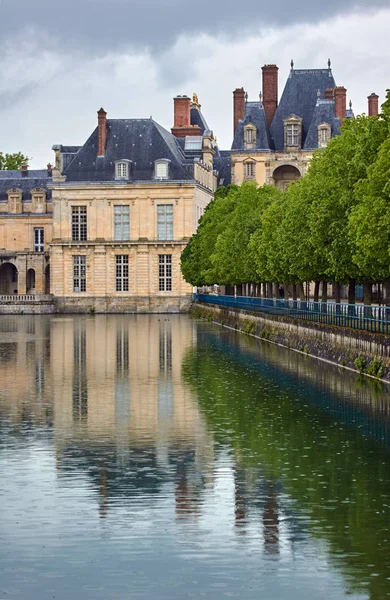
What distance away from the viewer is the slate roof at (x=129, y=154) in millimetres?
100062

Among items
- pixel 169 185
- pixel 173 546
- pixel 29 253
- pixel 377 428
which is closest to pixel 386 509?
pixel 173 546

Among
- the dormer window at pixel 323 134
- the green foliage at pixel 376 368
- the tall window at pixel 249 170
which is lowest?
the green foliage at pixel 376 368

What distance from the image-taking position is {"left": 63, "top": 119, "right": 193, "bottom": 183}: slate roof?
100m

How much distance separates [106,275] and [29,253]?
378 inches

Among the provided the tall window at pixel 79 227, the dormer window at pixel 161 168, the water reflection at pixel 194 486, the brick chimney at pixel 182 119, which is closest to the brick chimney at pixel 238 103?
the dormer window at pixel 161 168

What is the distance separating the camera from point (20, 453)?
1977 cm

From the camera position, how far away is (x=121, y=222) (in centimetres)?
10206

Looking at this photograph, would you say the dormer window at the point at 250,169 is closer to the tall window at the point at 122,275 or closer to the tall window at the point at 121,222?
the tall window at the point at 121,222

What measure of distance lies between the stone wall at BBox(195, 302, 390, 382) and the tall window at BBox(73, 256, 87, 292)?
1678 inches

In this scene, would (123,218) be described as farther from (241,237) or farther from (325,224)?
(325,224)

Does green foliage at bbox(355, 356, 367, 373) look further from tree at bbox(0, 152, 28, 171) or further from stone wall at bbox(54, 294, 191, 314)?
tree at bbox(0, 152, 28, 171)

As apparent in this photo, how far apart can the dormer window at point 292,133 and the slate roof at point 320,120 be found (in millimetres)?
675

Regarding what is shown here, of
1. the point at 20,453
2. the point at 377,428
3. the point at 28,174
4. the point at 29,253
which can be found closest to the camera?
the point at 20,453

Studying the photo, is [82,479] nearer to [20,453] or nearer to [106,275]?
[20,453]
